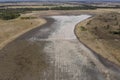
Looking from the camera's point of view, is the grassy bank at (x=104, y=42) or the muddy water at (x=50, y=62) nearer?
the muddy water at (x=50, y=62)

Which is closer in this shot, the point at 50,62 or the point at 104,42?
the point at 50,62

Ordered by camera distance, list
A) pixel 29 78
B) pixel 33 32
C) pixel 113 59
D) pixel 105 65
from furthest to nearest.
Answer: pixel 33 32 < pixel 113 59 < pixel 105 65 < pixel 29 78

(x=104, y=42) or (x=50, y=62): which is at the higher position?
(x=50, y=62)

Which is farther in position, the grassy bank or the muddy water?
the grassy bank

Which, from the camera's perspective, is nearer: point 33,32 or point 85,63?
point 85,63

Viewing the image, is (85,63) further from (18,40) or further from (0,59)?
(18,40)

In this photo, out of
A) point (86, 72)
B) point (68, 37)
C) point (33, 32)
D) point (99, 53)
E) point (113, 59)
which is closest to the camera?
point (86, 72)

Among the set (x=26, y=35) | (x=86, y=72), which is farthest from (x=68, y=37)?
(x=86, y=72)
